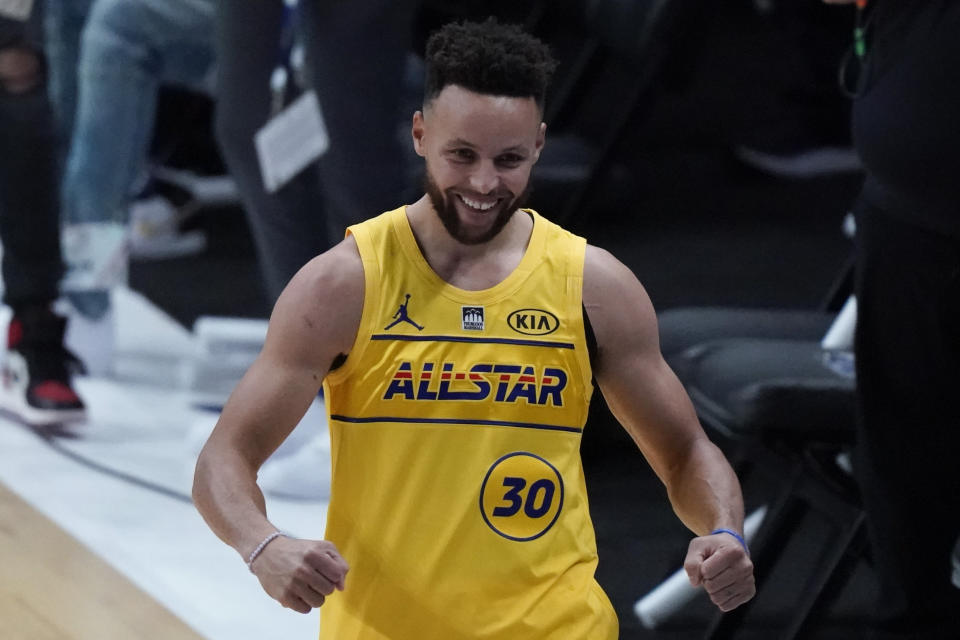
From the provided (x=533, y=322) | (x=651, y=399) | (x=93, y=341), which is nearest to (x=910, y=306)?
(x=651, y=399)

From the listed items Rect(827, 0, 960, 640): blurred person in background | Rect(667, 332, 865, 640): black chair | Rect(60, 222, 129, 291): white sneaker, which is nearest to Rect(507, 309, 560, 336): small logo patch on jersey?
Rect(827, 0, 960, 640): blurred person in background

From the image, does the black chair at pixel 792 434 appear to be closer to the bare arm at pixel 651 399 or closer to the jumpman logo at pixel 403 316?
the bare arm at pixel 651 399

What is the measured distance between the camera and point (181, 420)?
3.84 metres

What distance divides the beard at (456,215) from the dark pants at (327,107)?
151 centimetres

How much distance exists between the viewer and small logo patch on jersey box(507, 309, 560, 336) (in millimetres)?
1714

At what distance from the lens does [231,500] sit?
1616mm

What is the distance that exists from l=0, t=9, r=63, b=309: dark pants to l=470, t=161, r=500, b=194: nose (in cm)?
214

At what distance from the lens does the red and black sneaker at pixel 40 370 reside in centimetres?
370

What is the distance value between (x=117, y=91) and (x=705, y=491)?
255cm

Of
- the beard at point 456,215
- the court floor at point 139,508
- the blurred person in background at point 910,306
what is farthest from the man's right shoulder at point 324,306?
the court floor at point 139,508

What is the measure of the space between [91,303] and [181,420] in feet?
1.29

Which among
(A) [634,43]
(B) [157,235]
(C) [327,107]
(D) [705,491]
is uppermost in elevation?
(D) [705,491]

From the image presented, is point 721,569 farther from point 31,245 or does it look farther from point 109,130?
point 109,130

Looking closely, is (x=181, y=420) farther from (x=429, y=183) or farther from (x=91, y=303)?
(x=429, y=183)
